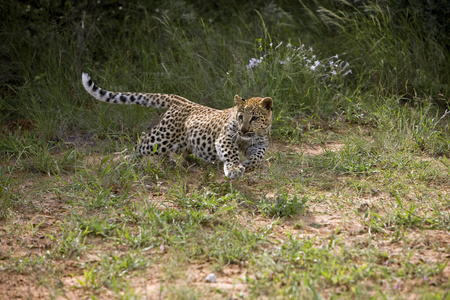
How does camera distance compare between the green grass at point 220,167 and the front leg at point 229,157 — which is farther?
the front leg at point 229,157

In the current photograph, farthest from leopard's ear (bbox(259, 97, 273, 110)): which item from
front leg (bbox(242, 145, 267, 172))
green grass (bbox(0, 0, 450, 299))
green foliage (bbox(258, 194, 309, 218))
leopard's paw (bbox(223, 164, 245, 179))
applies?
green foliage (bbox(258, 194, 309, 218))

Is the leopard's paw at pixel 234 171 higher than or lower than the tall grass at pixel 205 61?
lower

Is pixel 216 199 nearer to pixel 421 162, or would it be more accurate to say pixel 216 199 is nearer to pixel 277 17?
pixel 421 162

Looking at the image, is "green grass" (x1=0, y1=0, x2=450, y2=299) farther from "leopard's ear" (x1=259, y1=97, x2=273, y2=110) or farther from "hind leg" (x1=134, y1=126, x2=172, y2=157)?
"leopard's ear" (x1=259, y1=97, x2=273, y2=110)

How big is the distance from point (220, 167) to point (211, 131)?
0.47 meters

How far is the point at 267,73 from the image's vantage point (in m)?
7.83

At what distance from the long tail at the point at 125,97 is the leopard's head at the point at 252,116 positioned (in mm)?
1220

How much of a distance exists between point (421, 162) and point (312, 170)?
1205 millimetres

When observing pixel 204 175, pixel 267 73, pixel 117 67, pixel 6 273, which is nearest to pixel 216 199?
pixel 204 175

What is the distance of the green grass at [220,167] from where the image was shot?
3.95 metres

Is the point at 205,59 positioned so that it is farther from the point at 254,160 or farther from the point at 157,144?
the point at 254,160

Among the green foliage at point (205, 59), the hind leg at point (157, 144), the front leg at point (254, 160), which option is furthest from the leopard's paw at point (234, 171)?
the green foliage at point (205, 59)

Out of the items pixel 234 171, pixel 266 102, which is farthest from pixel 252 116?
pixel 234 171

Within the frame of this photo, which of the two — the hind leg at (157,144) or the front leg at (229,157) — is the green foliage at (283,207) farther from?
the hind leg at (157,144)
